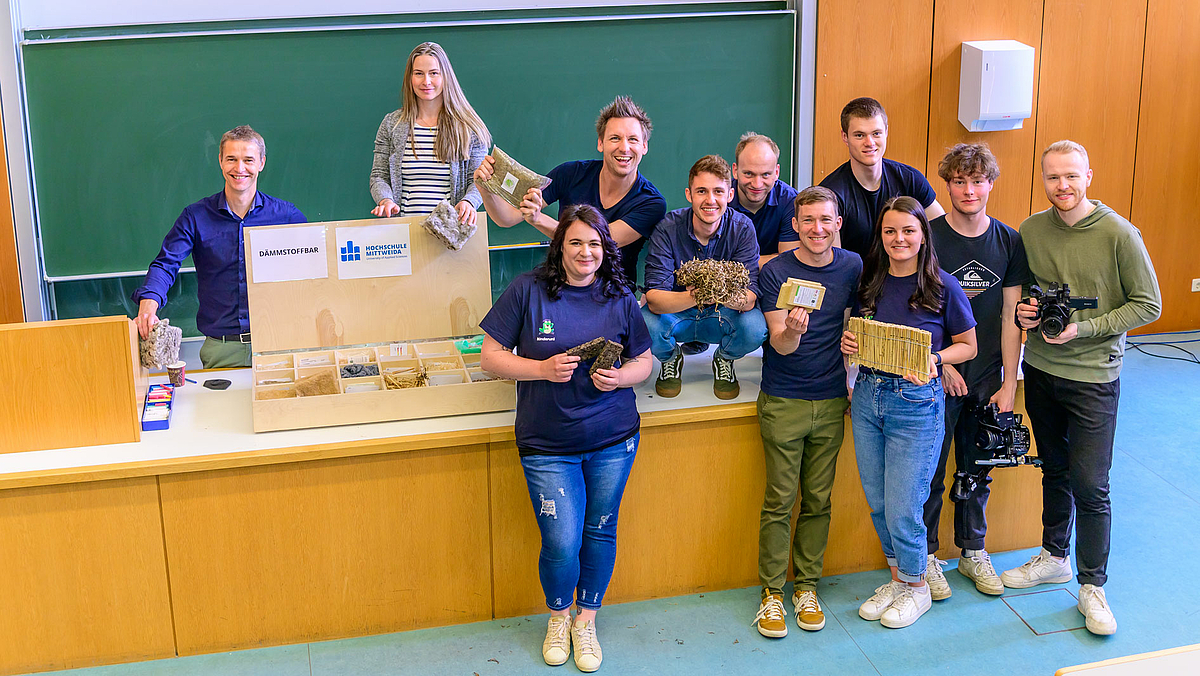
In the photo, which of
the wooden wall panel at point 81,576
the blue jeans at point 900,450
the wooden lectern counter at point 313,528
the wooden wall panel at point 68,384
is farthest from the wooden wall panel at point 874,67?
the wooden wall panel at point 81,576

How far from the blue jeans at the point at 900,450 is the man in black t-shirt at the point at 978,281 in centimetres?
18

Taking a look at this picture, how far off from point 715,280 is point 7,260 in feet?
13.0

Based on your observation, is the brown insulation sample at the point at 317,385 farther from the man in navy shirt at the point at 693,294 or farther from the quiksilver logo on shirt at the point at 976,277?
the quiksilver logo on shirt at the point at 976,277

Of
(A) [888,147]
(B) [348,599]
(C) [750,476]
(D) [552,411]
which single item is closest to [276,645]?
(B) [348,599]

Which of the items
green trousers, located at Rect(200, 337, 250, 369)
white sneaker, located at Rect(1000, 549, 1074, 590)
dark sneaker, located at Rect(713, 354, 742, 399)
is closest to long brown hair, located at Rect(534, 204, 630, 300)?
dark sneaker, located at Rect(713, 354, 742, 399)

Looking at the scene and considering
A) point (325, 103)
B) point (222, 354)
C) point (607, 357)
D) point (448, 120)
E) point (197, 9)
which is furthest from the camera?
point (325, 103)

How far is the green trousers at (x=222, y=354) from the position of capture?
4.09m

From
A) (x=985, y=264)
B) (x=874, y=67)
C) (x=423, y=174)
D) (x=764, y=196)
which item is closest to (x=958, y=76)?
(x=874, y=67)

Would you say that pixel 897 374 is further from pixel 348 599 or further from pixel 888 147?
pixel 888 147

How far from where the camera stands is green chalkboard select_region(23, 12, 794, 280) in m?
5.16

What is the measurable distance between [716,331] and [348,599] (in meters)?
1.59

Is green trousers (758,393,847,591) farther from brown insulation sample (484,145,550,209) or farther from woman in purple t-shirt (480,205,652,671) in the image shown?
brown insulation sample (484,145,550,209)

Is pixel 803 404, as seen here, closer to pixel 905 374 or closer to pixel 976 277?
pixel 905 374

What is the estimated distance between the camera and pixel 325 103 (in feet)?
17.7
